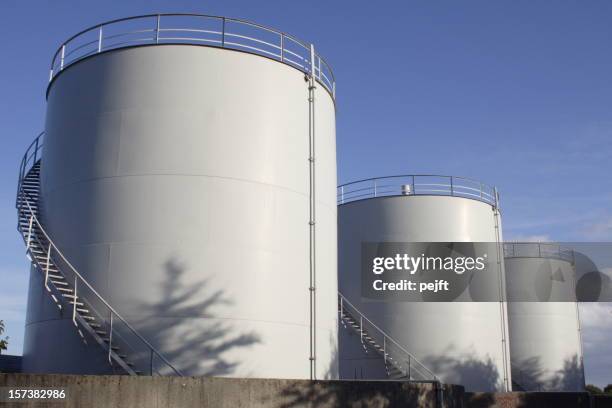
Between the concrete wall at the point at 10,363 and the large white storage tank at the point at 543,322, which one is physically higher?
the large white storage tank at the point at 543,322

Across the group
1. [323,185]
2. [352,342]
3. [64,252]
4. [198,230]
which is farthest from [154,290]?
[352,342]

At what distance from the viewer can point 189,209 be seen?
14625 mm

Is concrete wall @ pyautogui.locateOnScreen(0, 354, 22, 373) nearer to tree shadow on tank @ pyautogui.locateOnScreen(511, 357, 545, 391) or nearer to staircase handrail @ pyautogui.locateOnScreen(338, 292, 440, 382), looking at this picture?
staircase handrail @ pyautogui.locateOnScreen(338, 292, 440, 382)

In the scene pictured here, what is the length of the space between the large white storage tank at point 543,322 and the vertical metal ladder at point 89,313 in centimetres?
2085

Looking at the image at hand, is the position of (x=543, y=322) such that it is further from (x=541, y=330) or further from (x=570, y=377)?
(x=570, y=377)

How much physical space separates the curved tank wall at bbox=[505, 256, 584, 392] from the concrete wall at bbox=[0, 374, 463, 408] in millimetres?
19394

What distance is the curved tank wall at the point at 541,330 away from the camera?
1211 inches

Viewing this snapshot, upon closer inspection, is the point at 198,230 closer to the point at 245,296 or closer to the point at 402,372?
the point at 245,296

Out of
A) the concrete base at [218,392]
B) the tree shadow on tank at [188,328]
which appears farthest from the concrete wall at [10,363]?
the concrete base at [218,392]

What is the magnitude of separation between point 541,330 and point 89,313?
2263 cm

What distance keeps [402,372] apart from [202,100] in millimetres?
12376

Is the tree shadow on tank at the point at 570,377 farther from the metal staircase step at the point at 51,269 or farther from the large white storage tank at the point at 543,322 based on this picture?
the metal staircase step at the point at 51,269

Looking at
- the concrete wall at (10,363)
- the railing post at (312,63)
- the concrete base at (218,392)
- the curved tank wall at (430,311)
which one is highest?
the railing post at (312,63)

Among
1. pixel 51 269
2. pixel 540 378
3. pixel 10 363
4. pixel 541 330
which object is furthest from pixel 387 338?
pixel 51 269
